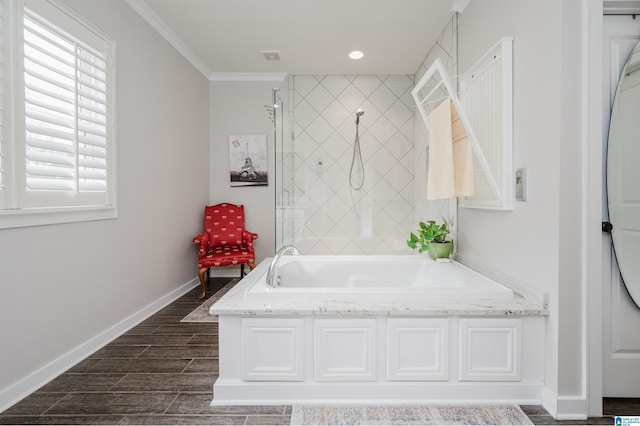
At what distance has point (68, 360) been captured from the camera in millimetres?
2104

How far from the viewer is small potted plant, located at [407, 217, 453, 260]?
105 inches

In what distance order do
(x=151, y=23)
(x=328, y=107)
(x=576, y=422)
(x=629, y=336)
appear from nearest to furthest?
(x=576, y=422), (x=629, y=336), (x=328, y=107), (x=151, y=23)

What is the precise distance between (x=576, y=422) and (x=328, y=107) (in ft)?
7.80

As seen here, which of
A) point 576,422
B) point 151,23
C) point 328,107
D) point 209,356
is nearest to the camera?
point 576,422

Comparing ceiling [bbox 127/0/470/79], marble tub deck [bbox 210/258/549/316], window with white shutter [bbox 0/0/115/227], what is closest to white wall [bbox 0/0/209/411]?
window with white shutter [bbox 0/0/115/227]

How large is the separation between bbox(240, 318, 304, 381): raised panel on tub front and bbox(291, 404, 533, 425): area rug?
0.61 ft

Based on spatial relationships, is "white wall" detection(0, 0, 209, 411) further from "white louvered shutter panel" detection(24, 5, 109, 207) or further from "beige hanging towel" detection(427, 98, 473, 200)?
"beige hanging towel" detection(427, 98, 473, 200)

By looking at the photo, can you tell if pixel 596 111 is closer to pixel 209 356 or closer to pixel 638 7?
pixel 638 7

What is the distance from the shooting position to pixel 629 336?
1726 mm

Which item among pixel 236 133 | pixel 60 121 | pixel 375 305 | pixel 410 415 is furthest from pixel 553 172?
pixel 236 133

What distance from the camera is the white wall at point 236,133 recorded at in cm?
436

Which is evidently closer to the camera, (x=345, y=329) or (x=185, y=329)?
(x=345, y=329)

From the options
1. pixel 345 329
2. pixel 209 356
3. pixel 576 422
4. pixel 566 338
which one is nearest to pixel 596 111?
pixel 566 338

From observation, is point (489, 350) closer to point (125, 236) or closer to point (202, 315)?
point (202, 315)
